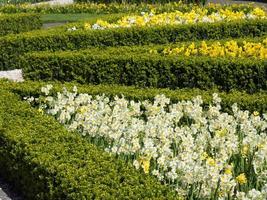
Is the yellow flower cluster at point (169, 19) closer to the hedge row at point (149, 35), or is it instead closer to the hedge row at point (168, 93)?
the hedge row at point (149, 35)

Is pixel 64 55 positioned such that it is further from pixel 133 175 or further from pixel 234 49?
pixel 133 175

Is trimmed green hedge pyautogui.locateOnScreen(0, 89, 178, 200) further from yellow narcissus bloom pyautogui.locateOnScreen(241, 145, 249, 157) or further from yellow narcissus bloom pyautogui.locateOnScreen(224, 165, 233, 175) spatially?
yellow narcissus bloom pyautogui.locateOnScreen(241, 145, 249, 157)

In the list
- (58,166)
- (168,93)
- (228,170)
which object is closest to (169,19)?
(168,93)

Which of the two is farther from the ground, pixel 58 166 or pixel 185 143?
pixel 185 143

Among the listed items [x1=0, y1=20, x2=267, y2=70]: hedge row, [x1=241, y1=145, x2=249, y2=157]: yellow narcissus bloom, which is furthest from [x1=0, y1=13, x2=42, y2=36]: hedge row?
[x1=241, y1=145, x2=249, y2=157]: yellow narcissus bloom

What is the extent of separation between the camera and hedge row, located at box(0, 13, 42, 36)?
57.8ft

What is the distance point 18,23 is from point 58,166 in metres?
12.6


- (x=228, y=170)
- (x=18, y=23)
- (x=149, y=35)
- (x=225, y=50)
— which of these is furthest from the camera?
(x=18, y=23)

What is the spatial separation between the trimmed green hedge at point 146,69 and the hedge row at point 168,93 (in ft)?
2.77

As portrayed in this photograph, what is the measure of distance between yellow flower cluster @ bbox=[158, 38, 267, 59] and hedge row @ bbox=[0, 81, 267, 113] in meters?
1.61

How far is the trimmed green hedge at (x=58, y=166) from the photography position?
5426 mm

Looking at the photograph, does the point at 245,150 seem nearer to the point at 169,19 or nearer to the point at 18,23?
the point at 169,19

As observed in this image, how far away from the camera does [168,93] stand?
8938 millimetres

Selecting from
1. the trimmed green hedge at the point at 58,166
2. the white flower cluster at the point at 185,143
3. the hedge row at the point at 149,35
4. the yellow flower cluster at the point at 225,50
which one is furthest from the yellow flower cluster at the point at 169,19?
the trimmed green hedge at the point at 58,166
